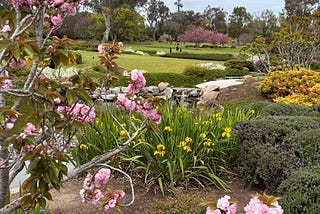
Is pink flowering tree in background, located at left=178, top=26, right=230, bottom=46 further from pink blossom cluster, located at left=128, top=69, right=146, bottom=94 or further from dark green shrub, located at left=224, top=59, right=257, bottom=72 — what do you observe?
pink blossom cluster, located at left=128, top=69, right=146, bottom=94

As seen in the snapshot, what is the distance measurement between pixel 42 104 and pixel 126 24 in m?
36.8

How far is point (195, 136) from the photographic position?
3508 millimetres

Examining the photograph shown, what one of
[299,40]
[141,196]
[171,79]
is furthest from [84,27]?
[141,196]

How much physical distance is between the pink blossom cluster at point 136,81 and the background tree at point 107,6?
30447mm

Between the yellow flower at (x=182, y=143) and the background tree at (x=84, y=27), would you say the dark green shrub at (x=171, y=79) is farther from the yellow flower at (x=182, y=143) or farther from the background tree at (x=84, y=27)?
the background tree at (x=84, y=27)

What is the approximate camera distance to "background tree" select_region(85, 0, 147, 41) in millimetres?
33062

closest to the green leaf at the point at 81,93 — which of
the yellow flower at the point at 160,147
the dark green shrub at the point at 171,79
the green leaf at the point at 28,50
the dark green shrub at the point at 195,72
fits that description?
the green leaf at the point at 28,50

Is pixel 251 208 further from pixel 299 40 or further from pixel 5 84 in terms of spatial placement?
pixel 299 40

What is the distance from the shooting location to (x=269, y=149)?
3.22m

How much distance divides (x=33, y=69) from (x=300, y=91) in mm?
7179

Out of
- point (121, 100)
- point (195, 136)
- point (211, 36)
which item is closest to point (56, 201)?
point (195, 136)

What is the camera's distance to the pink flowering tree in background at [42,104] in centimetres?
140

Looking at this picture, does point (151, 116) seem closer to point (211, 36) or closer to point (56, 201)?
point (56, 201)

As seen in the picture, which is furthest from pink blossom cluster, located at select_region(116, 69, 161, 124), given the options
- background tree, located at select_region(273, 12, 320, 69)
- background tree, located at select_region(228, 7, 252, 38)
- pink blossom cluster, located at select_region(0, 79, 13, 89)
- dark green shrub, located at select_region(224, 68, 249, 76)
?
background tree, located at select_region(228, 7, 252, 38)
